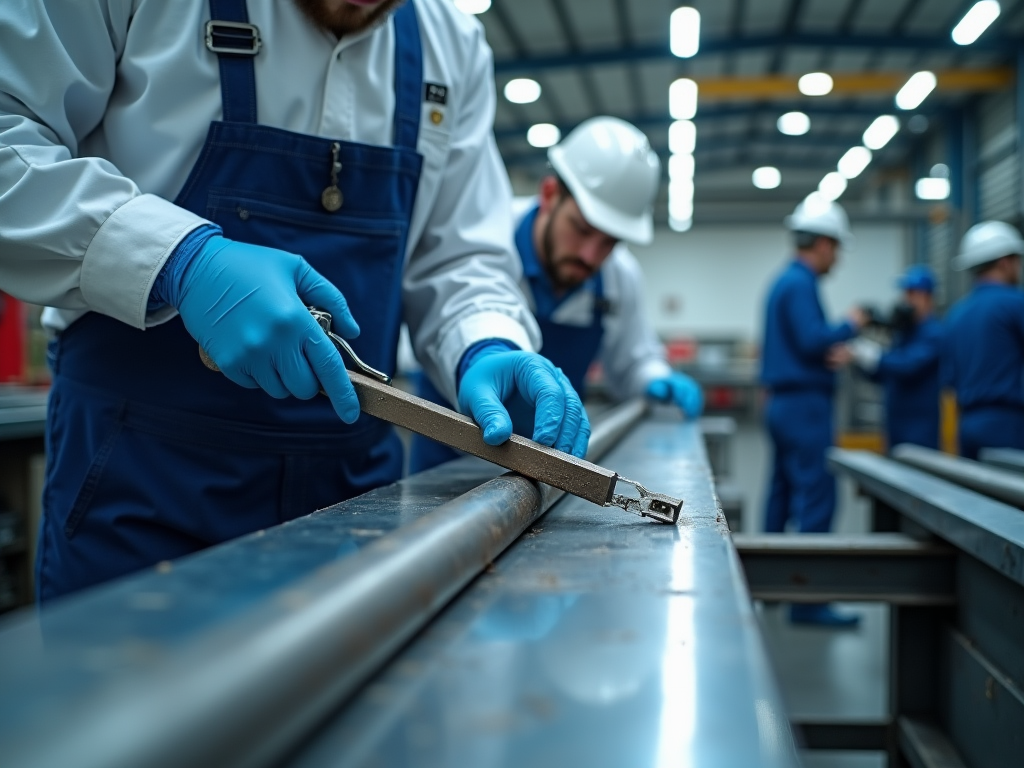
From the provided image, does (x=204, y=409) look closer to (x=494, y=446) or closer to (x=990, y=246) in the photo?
(x=494, y=446)

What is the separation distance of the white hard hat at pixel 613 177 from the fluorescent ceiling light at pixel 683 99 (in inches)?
239

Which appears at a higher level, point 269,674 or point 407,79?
point 407,79

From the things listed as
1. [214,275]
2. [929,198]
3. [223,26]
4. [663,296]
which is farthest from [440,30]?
[663,296]

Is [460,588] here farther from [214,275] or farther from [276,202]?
[276,202]

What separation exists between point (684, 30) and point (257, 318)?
6427 mm

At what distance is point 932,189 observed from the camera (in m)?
11.1

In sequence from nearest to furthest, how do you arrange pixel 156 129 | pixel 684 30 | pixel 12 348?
pixel 156 129, pixel 12 348, pixel 684 30

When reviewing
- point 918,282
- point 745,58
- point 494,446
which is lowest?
point 494,446

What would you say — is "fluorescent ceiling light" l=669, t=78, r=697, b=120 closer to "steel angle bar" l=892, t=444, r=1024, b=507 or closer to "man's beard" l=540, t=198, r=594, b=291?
"man's beard" l=540, t=198, r=594, b=291

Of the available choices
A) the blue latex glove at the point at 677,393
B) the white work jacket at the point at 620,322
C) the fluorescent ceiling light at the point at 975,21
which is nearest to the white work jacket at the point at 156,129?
the white work jacket at the point at 620,322

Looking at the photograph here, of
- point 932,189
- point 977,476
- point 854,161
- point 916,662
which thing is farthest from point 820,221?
point 854,161

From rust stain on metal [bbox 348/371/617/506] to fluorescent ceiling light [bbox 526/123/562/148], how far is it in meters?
9.77

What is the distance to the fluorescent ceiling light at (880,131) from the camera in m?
10.2

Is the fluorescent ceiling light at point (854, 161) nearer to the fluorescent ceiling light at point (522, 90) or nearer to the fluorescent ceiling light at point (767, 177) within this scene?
the fluorescent ceiling light at point (767, 177)
